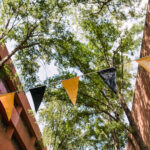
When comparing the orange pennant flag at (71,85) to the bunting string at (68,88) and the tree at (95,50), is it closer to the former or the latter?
the bunting string at (68,88)

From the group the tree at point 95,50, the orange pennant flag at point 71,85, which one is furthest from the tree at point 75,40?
the orange pennant flag at point 71,85

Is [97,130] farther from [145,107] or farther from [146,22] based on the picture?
[146,22]

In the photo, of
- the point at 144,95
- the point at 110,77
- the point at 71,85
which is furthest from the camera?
the point at 144,95

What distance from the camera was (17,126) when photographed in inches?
527

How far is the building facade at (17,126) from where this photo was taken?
1200 centimetres

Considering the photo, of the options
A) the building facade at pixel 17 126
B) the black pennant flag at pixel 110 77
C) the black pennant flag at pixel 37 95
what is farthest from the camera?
the building facade at pixel 17 126

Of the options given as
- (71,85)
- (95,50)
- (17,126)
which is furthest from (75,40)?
(17,126)

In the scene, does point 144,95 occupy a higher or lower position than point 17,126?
higher

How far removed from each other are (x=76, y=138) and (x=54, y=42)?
9.37m

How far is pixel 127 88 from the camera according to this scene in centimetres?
1259

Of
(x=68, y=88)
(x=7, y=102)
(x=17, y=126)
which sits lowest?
(x=17, y=126)

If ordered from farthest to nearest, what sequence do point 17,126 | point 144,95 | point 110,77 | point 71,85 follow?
point 17,126 → point 144,95 → point 71,85 → point 110,77

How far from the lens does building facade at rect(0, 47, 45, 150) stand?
472 inches

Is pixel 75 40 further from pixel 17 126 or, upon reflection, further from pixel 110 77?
pixel 17 126
